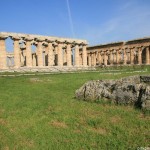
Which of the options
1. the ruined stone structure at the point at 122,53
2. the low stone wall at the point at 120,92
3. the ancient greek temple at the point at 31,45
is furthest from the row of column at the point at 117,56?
the low stone wall at the point at 120,92

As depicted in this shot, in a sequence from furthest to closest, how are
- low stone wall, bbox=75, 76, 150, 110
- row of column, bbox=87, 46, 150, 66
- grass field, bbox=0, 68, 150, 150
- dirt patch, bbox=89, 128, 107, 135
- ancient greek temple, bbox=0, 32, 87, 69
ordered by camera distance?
row of column, bbox=87, 46, 150, 66, ancient greek temple, bbox=0, 32, 87, 69, low stone wall, bbox=75, 76, 150, 110, dirt patch, bbox=89, 128, 107, 135, grass field, bbox=0, 68, 150, 150

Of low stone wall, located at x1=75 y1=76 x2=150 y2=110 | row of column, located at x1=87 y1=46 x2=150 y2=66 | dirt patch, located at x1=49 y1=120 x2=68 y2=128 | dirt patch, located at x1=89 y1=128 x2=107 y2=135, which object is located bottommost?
dirt patch, located at x1=89 y1=128 x2=107 y2=135

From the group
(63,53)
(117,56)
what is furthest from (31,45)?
(117,56)

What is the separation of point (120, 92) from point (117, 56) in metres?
73.2

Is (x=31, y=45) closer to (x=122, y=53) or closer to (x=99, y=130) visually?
(x=122, y=53)

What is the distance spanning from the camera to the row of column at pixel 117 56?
77438 millimetres

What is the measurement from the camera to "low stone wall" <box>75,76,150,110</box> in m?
11.8

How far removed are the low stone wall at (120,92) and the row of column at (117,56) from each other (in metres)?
64.4

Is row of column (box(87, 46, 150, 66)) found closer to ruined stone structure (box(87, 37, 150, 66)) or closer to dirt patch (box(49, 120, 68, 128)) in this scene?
ruined stone structure (box(87, 37, 150, 66))

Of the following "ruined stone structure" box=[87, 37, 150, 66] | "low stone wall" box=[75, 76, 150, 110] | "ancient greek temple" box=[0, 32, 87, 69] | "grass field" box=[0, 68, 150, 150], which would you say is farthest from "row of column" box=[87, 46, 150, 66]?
"grass field" box=[0, 68, 150, 150]

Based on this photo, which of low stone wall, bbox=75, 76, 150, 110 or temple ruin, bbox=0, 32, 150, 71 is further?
temple ruin, bbox=0, 32, 150, 71

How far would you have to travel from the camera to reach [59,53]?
6644cm

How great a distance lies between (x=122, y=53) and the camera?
86875 mm

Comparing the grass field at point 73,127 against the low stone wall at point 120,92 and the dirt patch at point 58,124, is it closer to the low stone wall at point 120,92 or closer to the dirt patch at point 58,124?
the dirt patch at point 58,124
